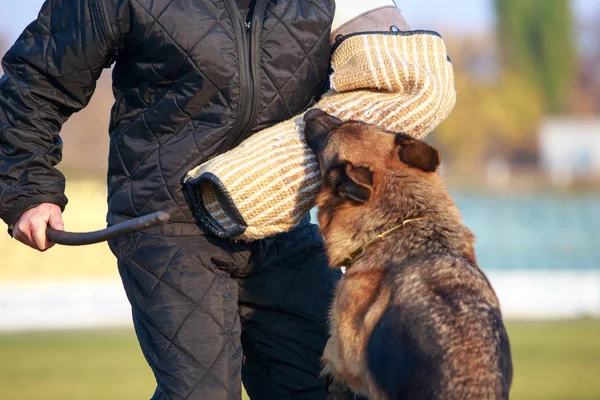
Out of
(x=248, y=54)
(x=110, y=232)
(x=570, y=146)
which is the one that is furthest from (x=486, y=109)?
(x=110, y=232)

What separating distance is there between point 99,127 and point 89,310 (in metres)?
18.9

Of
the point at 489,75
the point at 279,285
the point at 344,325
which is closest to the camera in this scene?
the point at 344,325

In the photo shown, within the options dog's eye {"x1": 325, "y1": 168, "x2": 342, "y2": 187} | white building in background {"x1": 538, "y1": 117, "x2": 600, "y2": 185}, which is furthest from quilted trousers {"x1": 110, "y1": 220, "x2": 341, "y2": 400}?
white building in background {"x1": 538, "y1": 117, "x2": 600, "y2": 185}

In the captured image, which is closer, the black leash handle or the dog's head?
the black leash handle

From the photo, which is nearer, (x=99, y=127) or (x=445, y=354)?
(x=445, y=354)

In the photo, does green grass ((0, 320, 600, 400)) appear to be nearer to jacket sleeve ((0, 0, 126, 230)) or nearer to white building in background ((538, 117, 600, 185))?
jacket sleeve ((0, 0, 126, 230))

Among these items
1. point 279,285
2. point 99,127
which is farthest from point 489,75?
point 279,285

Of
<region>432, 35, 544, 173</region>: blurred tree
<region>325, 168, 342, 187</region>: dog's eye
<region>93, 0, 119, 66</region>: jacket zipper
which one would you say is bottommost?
<region>432, 35, 544, 173</region>: blurred tree

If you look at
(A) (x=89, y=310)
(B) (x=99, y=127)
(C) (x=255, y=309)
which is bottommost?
(B) (x=99, y=127)

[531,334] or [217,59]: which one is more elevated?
[217,59]

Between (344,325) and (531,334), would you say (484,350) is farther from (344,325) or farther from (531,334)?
(531,334)

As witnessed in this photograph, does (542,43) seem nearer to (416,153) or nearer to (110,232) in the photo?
(416,153)

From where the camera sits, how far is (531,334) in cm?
1240

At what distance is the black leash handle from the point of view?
2936 millimetres
